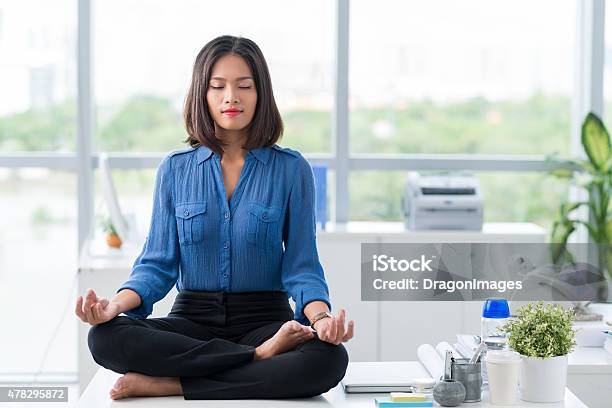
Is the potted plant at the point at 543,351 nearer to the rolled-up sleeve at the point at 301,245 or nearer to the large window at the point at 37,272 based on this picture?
the rolled-up sleeve at the point at 301,245

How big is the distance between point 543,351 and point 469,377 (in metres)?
0.20

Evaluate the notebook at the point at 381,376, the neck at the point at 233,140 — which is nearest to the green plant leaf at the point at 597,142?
the notebook at the point at 381,376

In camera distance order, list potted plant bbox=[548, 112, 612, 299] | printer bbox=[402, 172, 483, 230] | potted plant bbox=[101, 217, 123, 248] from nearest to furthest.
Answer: potted plant bbox=[101, 217, 123, 248] < printer bbox=[402, 172, 483, 230] < potted plant bbox=[548, 112, 612, 299]

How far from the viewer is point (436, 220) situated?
4285 millimetres

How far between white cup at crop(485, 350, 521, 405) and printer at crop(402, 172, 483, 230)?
1.86 m

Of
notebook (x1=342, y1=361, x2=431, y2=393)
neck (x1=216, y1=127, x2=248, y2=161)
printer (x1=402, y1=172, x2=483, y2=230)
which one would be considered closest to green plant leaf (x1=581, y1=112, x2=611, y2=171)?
printer (x1=402, y1=172, x2=483, y2=230)

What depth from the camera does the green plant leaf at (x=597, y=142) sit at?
4.45 m

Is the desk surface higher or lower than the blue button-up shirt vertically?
lower

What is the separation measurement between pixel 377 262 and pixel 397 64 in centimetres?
103

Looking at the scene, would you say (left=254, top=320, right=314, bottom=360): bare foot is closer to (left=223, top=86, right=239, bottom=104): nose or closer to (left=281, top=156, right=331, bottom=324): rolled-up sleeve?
(left=281, top=156, right=331, bottom=324): rolled-up sleeve

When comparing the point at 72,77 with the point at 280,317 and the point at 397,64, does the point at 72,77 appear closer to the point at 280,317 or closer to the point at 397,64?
the point at 397,64

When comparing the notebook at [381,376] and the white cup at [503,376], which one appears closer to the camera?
the white cup at [503,376]

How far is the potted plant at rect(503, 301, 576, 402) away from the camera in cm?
244

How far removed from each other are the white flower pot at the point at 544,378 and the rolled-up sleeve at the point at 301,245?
1.95 feet
